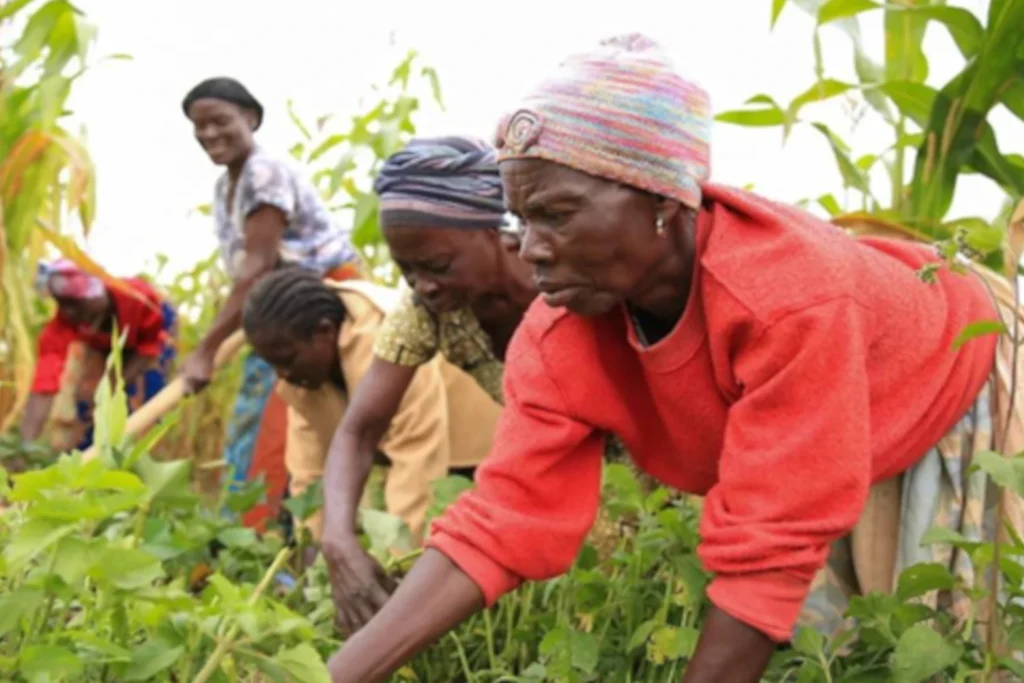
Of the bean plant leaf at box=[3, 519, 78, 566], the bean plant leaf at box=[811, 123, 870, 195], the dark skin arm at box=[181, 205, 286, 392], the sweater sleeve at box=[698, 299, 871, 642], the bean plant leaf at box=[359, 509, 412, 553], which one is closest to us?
the bean plant leaf at box=[3, 519, 78, 566]

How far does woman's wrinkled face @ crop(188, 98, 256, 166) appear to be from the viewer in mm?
4254

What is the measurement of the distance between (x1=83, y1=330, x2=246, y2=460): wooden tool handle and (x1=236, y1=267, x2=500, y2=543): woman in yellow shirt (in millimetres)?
430

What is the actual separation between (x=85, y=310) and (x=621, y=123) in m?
3.66

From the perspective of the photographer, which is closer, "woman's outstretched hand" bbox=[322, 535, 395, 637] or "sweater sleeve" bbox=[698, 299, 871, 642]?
"sweater sleeve" bbox=[698, 299, 871, 642]

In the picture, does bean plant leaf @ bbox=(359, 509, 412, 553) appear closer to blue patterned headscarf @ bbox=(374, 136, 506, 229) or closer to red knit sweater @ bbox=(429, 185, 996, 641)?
blue patterned headscarf @ bbox=(374, 136, 506, 229)

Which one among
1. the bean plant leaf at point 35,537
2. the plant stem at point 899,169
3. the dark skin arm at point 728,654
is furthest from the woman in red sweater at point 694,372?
the plant stem at point 899,169

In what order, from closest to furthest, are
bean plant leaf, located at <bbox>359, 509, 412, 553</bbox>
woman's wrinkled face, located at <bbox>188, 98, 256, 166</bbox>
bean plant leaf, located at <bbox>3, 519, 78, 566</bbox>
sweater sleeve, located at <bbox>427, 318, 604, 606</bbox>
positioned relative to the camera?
1. bean plant leaf, located at <bbox>3, 519, 78, 566</bbox>
2. sweater sleeve, located at <bbox>427, 318, 604, 606</bbox>
3. bean plant leaf, located at <bbox>359, 509, 412, 553</bbox>
4. woman's wrinkled face, located at <bbox>188, 98, 256, 166</bbox>

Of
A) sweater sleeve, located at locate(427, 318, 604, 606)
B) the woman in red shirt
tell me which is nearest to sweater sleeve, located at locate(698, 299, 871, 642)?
sweater sleeve, located at locate(427, 318, 604, 606)

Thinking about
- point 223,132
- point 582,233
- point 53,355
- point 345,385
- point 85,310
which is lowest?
point 53,355

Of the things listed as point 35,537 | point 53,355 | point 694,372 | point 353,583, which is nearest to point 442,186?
point 353,583

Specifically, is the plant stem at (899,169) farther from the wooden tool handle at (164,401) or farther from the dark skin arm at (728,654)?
the wooden tool handle at (164,401)

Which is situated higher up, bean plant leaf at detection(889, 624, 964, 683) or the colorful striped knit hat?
the colorful striped knit hat

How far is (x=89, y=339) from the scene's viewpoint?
515 centimetres

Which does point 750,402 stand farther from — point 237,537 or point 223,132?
point 223,132
